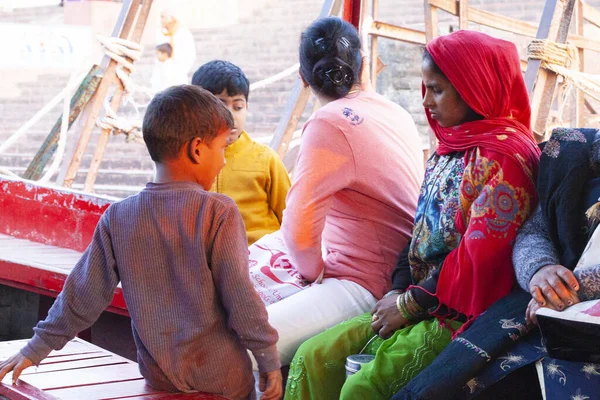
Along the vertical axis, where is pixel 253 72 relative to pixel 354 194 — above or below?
below

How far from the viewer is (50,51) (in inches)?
572

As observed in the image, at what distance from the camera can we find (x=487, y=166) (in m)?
→ 2.23

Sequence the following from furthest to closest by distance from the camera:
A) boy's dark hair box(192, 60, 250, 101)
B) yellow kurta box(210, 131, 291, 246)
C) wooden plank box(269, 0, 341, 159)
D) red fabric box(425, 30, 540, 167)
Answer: wooden plank box(269, 0, 341, 159), yellow kurta box(210, 131, 291, 246), boy's dark hair box(192, 60, 250, 101), red fabric box(425, 30, 540, 167)

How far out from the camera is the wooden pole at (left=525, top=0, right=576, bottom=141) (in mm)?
3449

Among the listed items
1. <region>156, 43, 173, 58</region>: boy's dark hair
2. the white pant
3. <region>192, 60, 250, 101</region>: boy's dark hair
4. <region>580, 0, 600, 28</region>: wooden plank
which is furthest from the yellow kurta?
<region>156, 43, 173, 58</region>: boy's dark hair

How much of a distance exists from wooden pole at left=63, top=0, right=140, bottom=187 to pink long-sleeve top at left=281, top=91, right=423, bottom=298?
10.2 ft

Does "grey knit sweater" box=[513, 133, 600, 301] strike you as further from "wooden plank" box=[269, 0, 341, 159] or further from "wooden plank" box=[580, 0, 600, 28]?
"wooden plank" box=[580, 0, 600, 28]

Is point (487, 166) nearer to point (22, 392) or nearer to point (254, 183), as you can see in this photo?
point (254, 183)

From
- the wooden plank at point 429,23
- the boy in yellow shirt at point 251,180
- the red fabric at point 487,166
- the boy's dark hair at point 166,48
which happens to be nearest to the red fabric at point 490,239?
the red fabric at point 487,166

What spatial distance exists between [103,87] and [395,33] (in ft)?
6.14

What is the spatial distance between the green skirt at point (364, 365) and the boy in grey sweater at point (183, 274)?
9.0 inches

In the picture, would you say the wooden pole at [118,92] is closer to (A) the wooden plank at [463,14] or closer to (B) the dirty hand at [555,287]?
(A) the wooden plank at [463,14]

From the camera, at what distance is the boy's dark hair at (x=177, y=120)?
2.10 metres

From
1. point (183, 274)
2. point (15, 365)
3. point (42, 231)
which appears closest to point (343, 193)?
Result: point (183, 274)
